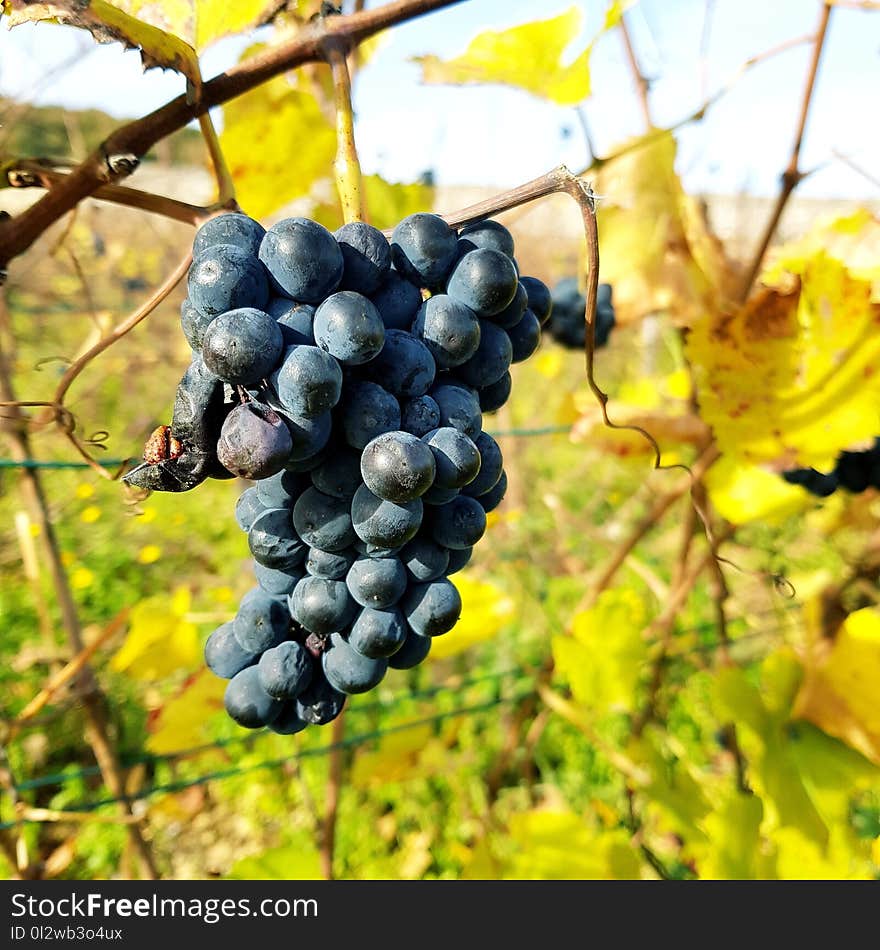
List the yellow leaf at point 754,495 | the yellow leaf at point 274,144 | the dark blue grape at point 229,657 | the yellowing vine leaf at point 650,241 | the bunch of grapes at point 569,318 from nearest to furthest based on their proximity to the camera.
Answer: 1. the dark blue grape at point 229,657
2. the yellow leaf at point 274,144
3. the yellow leaf at point 754,495
4. the yellowing vine leaf at point 650,241
5. the bunch of grapes at point 569,318

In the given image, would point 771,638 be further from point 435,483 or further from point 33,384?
point 33,384

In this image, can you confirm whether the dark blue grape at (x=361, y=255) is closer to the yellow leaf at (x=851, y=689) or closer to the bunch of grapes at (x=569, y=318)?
the bunch of grapes at (x=569, y=318)

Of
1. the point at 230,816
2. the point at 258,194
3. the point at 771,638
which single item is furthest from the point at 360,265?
the point at 771,638

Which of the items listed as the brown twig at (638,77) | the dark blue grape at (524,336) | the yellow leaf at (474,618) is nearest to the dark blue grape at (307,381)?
the dark blue grape at (524,336)

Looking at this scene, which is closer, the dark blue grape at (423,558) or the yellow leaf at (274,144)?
the dark blue grape at (423,558)

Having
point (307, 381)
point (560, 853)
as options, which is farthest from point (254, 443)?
point (560, 853)

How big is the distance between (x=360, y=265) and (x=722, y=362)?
611mm

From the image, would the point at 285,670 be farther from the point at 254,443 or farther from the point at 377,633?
the point at 254,443

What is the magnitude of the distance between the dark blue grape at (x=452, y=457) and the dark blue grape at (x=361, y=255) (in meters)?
0.12

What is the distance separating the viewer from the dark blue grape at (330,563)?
0.56m

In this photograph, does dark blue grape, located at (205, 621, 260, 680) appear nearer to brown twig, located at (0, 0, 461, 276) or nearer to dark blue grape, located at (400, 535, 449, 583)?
dark blue grape, located at (400, 535, 449, 583)

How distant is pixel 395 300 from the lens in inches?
20.3

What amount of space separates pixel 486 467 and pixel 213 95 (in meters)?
0.37
